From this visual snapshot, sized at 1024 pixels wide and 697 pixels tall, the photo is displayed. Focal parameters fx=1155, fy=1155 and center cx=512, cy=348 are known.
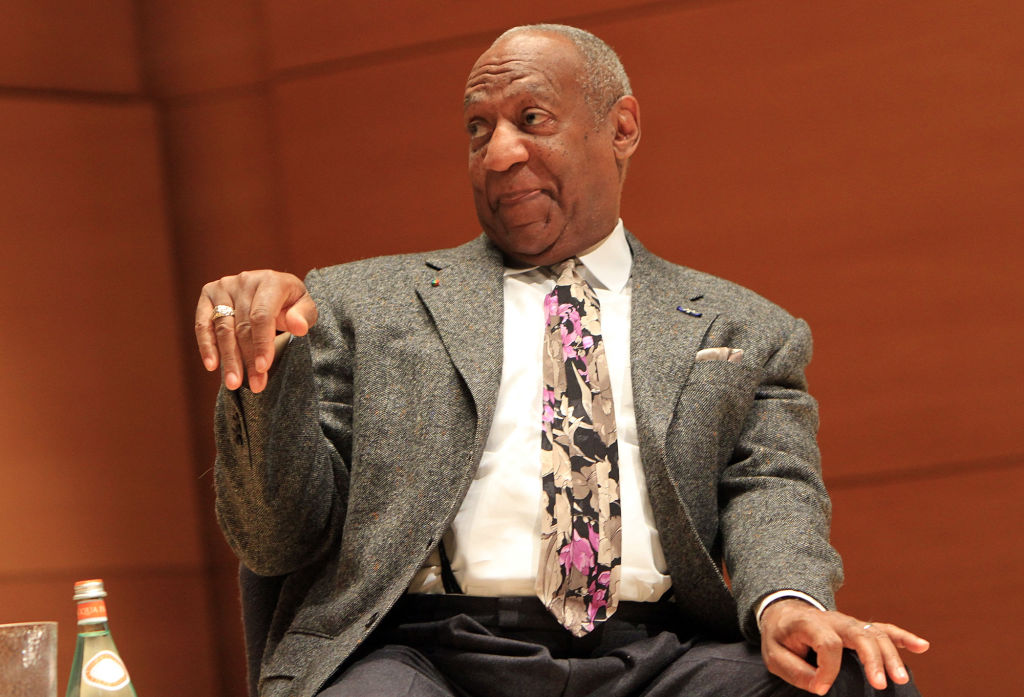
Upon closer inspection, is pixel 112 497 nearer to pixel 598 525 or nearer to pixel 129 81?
pixel 129 81

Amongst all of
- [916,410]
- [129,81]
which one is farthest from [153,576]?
[916,410]

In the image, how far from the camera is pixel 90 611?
145cm

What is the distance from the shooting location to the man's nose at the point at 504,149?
6.10ft

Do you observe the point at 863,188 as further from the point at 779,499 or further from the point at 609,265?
the point at 779,499

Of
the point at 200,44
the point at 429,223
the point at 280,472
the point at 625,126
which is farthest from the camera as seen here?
the point at 200,44

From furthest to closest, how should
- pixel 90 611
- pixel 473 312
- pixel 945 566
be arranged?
1. pixel 945 566
2. pixel 473 312
3. pixel 90 611

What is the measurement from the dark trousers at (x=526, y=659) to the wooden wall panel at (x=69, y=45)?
67.0 inches

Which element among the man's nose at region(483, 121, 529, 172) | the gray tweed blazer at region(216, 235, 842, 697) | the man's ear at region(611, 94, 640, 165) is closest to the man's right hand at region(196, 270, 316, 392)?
the gray tweed blazer at region(216, 235, 842, 697)

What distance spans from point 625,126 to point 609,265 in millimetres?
279

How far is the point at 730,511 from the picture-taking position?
173 centimetres

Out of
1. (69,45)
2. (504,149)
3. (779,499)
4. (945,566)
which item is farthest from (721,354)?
(69,45)

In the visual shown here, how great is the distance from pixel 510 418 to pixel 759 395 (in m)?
0.41

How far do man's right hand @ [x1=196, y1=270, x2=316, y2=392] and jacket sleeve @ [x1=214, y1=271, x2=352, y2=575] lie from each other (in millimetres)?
88

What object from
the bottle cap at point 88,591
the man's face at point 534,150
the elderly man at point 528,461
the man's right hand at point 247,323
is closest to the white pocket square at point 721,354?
the elderly man at point 528,461
